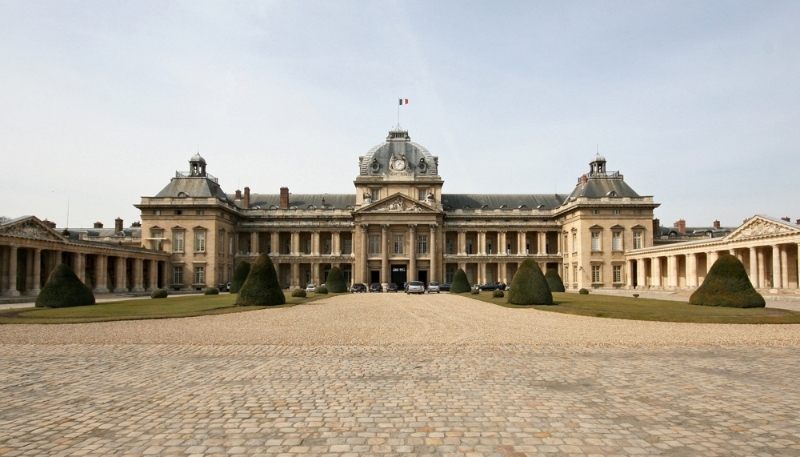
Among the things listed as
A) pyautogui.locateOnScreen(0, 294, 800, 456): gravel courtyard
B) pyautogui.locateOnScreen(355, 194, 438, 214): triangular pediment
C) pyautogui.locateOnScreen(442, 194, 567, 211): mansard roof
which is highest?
pyautogui.locateOnScreen(442, 194, 567, 211): mansard roof

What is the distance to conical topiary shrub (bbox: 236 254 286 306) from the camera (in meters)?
27.9

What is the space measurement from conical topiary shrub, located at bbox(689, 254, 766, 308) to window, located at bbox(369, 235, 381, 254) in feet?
138

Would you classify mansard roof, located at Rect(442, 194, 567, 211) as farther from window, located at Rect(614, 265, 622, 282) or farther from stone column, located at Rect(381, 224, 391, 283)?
window, located at Rect(614, 265, 622, 282)

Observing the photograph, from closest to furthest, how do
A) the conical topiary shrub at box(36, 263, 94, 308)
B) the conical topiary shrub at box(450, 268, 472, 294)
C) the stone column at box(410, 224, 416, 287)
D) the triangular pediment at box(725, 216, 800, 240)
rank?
the conical topiary shrub at box(36, 263, 94, 308)
the triangular pediment at box(725, 216, 800, 240)
the conical topiary shrub at box(450, 268, 472, 294)
the stone column at box(410, 224, 416, 287)

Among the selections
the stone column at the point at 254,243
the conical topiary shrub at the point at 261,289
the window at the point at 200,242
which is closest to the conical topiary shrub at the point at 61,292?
the conical topiary shrub at the point at 261,289

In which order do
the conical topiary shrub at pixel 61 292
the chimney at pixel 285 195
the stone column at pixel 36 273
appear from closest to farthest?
the conical topiary shrub at pixel 61 292
the stone column at pixel 36 273
the chimney at pixel 285 195

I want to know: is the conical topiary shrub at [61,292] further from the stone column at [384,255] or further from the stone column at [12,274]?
the stone column at [384,255]

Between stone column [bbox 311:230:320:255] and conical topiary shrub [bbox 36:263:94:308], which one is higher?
stone column [bbox 311:230:320:255]

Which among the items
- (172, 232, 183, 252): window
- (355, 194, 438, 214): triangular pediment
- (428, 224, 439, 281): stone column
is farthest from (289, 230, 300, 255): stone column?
(428, 224, 439, 281): stone column

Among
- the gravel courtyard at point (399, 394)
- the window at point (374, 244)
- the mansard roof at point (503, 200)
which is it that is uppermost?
the mansard roof at point (503, 200)

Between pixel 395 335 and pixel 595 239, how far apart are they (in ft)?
159

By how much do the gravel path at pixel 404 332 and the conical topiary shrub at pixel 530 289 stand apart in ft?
24.0

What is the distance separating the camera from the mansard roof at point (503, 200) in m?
70.7

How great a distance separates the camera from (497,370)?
9977 mm
